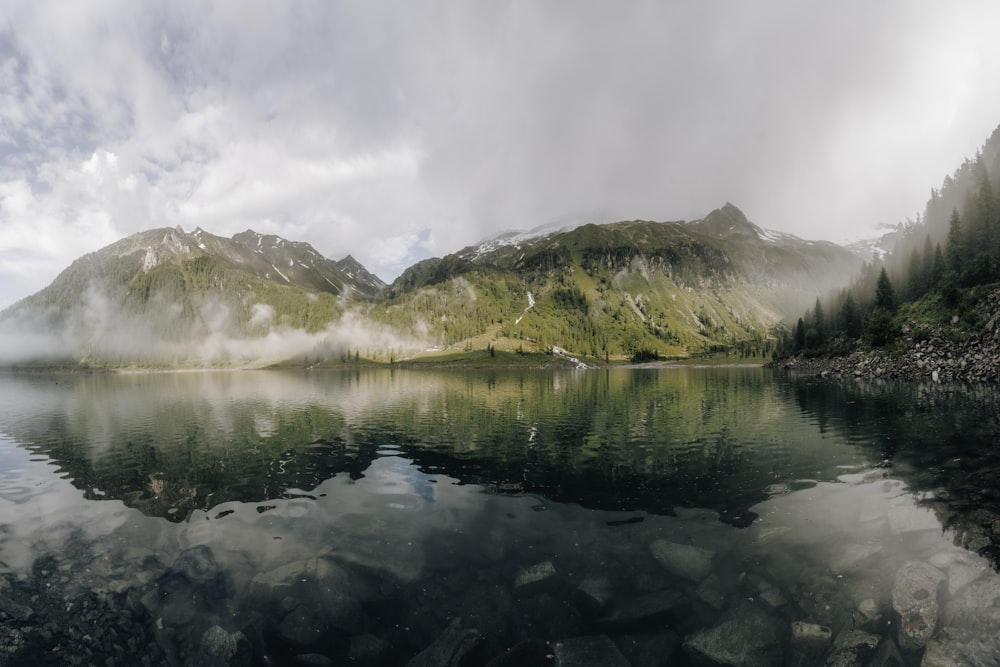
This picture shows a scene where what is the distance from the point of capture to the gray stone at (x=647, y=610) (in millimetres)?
18328

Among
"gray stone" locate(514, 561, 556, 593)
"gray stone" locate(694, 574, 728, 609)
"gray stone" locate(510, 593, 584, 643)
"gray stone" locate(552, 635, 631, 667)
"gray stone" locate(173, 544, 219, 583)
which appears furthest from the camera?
"gray stone" locate(173, 544, 219, 583)

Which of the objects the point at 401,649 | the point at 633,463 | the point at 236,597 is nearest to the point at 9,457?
the point at 236,597

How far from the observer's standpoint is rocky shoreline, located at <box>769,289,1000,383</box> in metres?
101

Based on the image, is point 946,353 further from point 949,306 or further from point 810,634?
point 810,634

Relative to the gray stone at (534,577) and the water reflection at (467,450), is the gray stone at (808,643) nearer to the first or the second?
the gray stone at (534,577)

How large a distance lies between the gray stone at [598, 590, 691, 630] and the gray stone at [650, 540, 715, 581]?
198 cm

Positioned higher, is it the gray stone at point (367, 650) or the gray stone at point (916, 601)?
the gray stone at point (916, 601)

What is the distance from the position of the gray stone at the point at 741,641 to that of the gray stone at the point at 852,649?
1.57 metres

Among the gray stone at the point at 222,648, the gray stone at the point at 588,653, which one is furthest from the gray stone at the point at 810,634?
the gray stone at the point at 222,648

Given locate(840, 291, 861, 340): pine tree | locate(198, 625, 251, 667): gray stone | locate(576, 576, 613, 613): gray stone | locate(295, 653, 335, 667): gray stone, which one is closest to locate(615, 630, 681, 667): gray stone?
locate(576, 576, 613, 613): gray stone

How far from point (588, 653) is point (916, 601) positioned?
13398 millimetres

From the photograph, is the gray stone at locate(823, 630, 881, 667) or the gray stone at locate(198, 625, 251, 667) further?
the gray stone at locate(198, 625, 251, 667)

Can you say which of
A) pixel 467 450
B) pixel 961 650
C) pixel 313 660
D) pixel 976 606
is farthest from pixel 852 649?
pixel 467 450

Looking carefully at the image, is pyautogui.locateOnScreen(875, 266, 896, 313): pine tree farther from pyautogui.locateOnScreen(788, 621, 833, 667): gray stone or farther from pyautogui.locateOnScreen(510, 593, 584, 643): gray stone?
pyautogui.locateOnScreen(510, 593, 584, 643): gray stone
